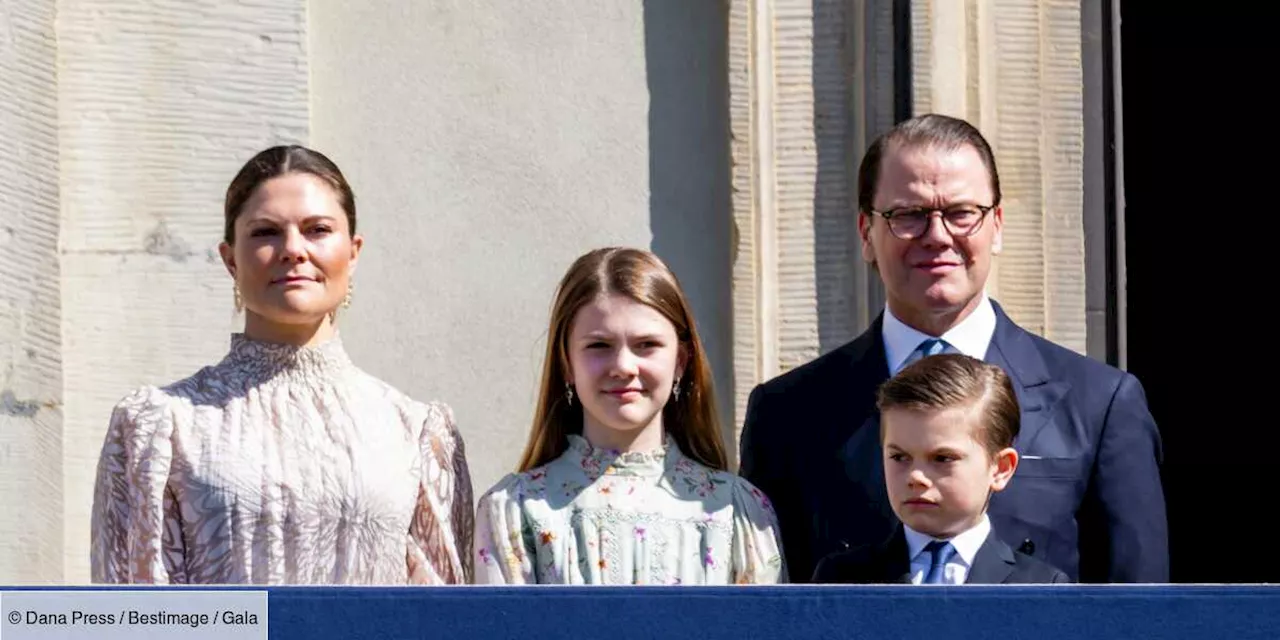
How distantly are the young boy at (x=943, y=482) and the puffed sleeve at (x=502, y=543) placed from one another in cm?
42

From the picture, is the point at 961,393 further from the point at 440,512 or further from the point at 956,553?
the point at 440,512

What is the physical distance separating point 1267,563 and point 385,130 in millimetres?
3386

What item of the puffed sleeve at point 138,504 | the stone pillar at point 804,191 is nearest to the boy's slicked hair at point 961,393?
the puffed sleeve at point 138,504

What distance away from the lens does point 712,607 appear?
2.61 m

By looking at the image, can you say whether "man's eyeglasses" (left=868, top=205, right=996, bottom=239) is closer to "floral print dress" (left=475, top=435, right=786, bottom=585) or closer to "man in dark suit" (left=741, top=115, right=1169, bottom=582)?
"man in dark suit" (left=741, top=115, right=1169, bottom=582)

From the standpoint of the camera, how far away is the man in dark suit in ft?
11.1

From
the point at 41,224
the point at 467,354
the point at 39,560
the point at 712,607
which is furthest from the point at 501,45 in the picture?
the point at 712,607

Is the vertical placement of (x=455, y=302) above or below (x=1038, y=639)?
above

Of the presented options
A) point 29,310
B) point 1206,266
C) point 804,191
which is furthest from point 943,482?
point 1206,266

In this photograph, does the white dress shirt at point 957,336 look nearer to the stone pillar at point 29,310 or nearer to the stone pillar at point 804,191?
the stone pillar at point 804,191

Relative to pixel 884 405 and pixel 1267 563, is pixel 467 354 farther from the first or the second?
pixel 1267 563

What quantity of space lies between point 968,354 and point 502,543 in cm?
76

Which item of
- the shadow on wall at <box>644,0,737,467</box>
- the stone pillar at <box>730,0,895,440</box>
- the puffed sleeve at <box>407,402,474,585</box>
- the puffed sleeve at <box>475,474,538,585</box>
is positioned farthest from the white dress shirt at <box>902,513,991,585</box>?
the shadow on wall at <box>644,0,737,467</box>

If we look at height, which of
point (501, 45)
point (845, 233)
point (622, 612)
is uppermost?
point (501, 45)
